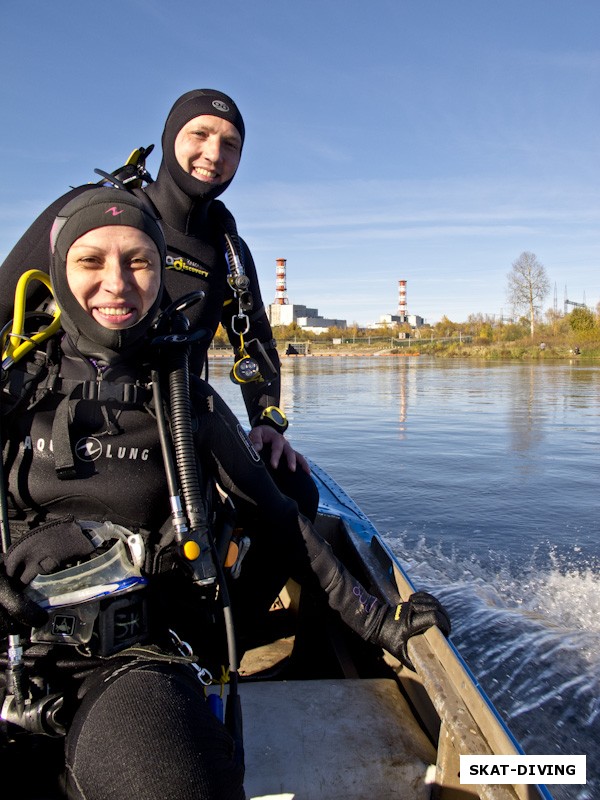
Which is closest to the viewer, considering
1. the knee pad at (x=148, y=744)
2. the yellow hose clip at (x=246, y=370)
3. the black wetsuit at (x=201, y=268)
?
the knee pad at (x=148, y=744)

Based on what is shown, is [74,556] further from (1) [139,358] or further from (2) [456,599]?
(2) [456,599]

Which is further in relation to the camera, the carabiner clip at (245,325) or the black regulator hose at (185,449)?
the carabiner clip at (245,325)

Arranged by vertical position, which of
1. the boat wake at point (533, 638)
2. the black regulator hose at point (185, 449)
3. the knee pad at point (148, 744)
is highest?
the black regulator hose at point (185, 449)

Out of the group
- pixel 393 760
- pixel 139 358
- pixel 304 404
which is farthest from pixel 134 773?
pixel 304 404

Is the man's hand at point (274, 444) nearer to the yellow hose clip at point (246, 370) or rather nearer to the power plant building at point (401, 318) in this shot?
the yellow hose clip at point (246, 370)

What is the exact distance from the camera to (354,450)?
8.87 metres

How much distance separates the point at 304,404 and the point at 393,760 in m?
13.7

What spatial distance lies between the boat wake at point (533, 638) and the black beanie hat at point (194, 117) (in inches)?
106

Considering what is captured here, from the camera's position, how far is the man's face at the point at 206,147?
2709 mm

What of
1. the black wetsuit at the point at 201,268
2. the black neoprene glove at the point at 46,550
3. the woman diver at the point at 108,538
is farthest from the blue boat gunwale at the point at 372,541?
the black neoprene glove at the point at 46,550

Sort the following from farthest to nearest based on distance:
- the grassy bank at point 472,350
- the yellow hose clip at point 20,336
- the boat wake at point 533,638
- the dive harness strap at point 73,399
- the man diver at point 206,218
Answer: the grassy bank at point 472,350
the boat wake at point 533,638
the man diver at point 206,218
the yellow hose clip at point 20,336
the dive harness strap at point 73,399

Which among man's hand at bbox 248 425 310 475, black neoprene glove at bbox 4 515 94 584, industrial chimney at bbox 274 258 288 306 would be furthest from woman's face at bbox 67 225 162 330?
industrial chimney at bbox 274 258 288 306

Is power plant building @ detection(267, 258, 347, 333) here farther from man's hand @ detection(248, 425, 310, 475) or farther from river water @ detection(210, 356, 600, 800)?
man's hand @ detection(248, 425, 310, 475)

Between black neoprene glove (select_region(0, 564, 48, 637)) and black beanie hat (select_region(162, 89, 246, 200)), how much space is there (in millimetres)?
1870
